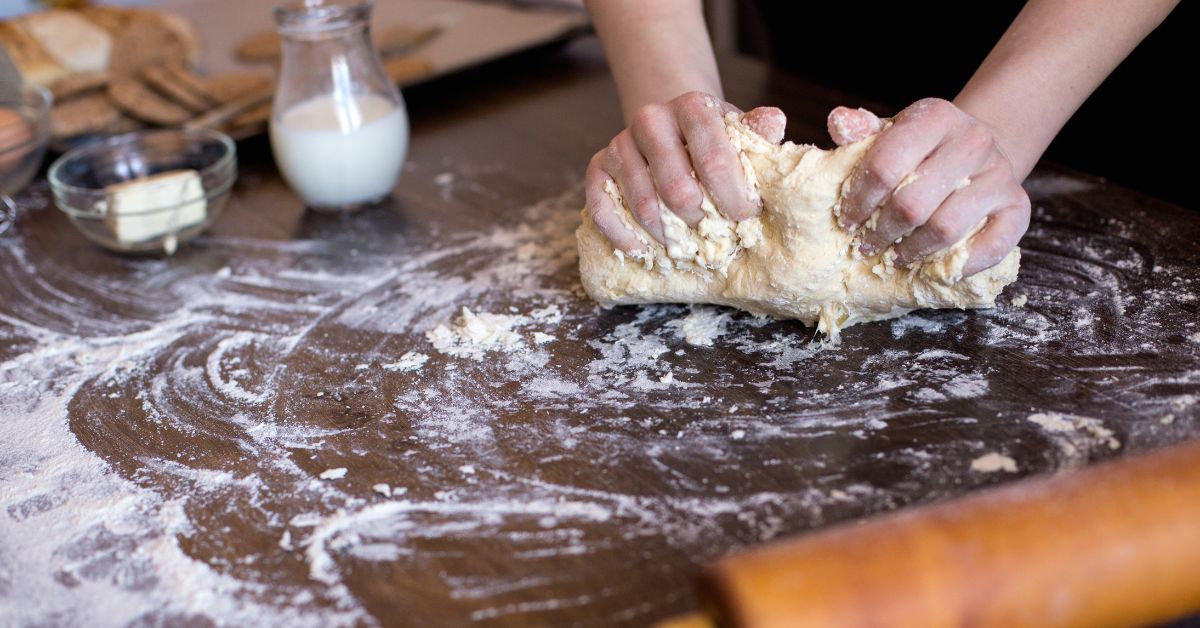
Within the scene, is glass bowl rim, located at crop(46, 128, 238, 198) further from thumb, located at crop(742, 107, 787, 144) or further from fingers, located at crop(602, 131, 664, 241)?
thumb, located at crop(742, 107, 787, 144)

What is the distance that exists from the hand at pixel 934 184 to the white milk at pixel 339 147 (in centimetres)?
80

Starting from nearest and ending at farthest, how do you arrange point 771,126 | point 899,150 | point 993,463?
point 993,463, point 899,150, point 771,126

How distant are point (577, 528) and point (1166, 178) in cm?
126

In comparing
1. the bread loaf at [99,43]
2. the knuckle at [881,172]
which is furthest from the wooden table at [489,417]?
the bread loaf at [99,43]

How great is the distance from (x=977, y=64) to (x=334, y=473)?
1351 mm

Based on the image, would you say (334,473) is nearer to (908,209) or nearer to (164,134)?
(908,209)

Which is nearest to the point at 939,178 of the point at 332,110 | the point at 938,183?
the point at 938,183

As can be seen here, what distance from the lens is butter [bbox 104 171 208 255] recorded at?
4.83ft

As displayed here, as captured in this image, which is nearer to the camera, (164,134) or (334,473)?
(334,473)

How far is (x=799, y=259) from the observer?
43.9 inches

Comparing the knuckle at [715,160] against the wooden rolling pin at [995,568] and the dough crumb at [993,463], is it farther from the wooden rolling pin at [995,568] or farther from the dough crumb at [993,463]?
the wooden rolling pin at [995,568]

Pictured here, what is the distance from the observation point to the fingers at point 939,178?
3.35 feet

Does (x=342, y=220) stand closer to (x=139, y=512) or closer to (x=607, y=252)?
(x=607, y=252)

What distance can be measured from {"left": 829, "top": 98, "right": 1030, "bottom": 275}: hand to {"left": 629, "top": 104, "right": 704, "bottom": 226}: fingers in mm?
167
